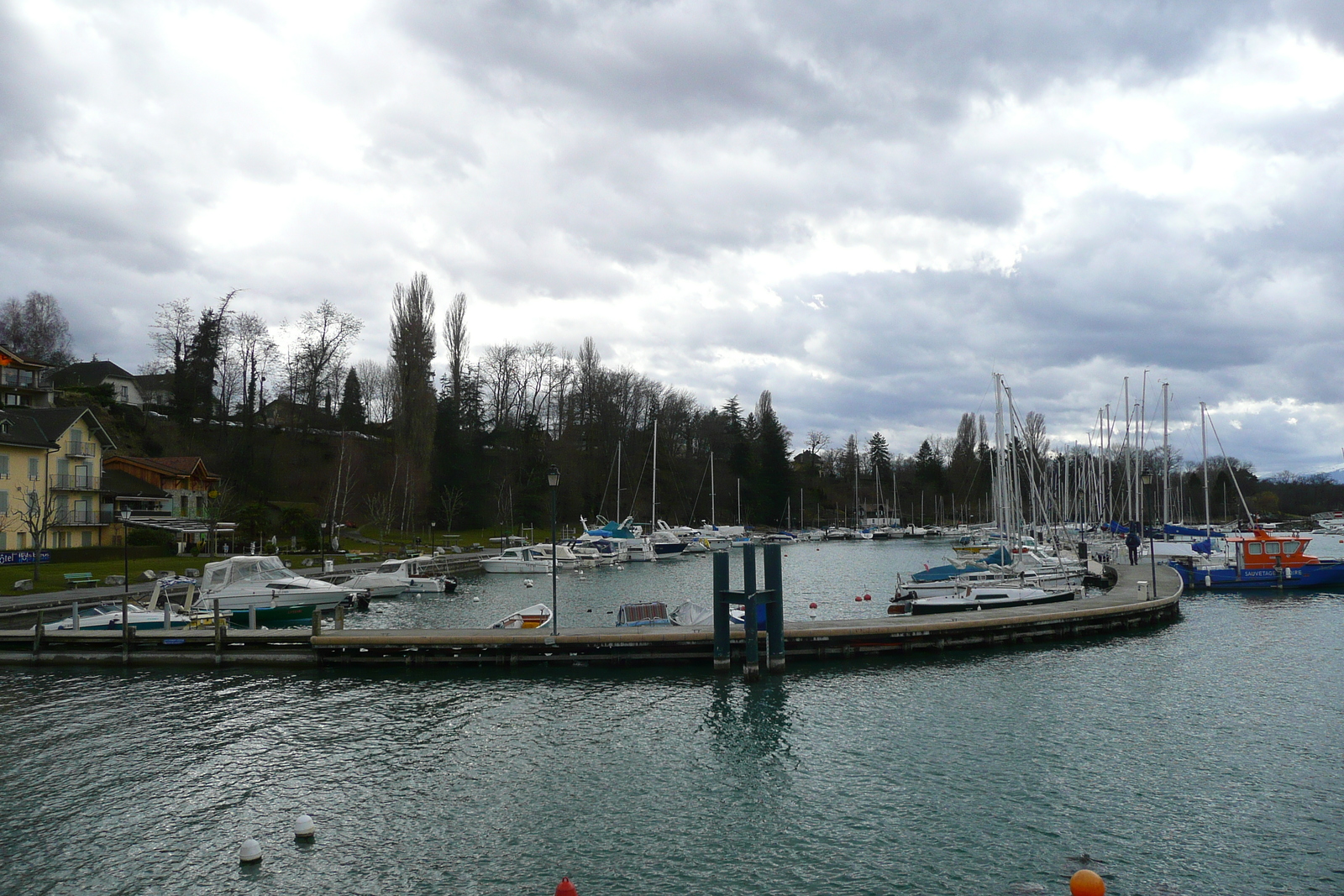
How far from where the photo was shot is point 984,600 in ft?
114

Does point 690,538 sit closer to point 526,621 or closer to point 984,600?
point 984,600

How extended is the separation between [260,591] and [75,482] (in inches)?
1350

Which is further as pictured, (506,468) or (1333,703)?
(506,468)

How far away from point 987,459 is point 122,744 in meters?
143

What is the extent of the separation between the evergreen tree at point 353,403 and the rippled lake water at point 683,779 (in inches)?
2705

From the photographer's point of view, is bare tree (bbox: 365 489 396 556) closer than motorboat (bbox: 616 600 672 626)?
No

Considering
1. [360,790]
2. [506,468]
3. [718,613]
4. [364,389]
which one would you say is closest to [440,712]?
[360,790]

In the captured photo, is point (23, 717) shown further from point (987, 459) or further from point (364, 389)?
point (987, 459)

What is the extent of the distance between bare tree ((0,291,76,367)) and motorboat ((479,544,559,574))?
66780mm

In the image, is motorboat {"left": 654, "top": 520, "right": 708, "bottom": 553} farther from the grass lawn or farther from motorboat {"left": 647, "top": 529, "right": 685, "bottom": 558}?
the grass lawn

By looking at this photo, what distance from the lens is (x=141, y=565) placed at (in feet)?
155

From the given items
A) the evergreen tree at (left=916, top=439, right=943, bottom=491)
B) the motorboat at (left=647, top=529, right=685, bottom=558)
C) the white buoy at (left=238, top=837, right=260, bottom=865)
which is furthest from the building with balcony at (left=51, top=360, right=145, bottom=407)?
the evergreen tree at (left=916, top=439, right=943, bottom=491)

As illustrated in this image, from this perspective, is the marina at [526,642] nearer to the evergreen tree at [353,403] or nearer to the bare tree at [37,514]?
the bare tree at [37,514]

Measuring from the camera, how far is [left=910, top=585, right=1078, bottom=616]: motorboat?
1358 inches
